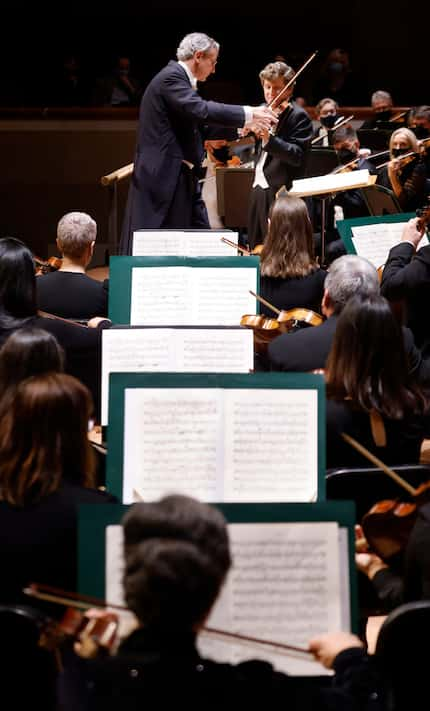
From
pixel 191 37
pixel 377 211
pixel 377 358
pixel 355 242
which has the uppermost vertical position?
pixel 191 37

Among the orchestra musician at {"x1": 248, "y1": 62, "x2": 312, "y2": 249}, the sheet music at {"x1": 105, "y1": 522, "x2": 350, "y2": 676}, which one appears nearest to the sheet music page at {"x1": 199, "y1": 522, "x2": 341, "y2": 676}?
the sheet music at {"x1": 105, "y1": 522, "x2": 350, "y2": 676}

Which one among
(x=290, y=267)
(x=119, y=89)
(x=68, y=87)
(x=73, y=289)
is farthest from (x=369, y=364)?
(x=68, y=87)

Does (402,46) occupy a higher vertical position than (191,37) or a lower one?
higher

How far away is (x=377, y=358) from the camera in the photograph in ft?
8.76

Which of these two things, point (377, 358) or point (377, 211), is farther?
point (377, 211)

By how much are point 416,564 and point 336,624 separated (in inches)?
9.8

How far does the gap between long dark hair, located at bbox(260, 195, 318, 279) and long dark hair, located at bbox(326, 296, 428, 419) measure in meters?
1.61

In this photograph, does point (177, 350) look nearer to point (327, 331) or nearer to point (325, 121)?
point (327, 331)

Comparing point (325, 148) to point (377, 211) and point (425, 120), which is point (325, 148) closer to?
point (425, 120)

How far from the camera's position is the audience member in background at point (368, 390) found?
2650 millimetres

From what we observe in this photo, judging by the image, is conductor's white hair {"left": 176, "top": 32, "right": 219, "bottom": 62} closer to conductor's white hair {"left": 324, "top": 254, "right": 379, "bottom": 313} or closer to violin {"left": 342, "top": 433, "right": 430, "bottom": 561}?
conductor's white hair {"left": 324, "top": 254, "right": 379, "bottom": 313}

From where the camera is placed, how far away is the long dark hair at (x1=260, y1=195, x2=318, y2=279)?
4.29 m

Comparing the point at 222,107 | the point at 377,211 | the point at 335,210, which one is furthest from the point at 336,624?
the point at 335,210

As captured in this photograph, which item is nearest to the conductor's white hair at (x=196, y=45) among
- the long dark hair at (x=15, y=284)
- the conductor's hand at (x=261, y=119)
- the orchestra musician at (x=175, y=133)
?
the orchestra musician at (x=175, y=133)
